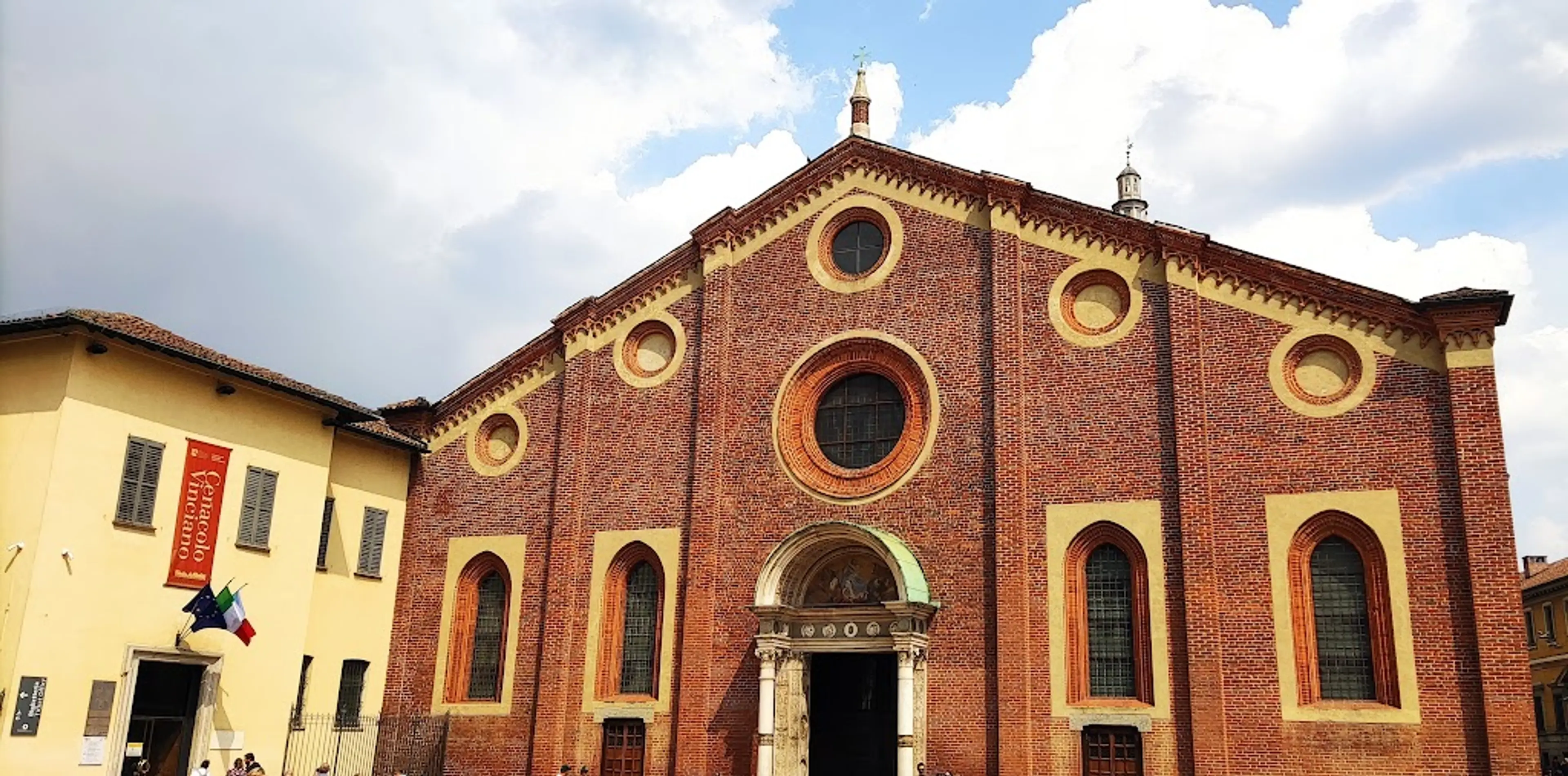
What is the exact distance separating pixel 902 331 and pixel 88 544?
13.5 m

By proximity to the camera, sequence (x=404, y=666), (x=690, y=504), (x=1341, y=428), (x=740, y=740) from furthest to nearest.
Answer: (x=404, y=666) → (x=690, y=504) → (x=740, y=740) → (x=1341, y=428)

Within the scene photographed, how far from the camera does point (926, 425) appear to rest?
2119cm

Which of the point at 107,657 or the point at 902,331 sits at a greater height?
the point at 902,331

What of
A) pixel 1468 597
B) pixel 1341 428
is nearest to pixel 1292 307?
pixel 1341 428

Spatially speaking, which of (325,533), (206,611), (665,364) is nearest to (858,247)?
(665,364)

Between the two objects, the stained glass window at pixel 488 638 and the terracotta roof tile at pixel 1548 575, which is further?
the terracotta roof tile at pixel 1548 575

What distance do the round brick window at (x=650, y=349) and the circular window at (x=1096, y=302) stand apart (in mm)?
7757

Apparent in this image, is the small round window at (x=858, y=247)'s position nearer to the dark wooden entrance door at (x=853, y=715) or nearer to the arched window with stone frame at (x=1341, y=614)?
the dark wooden entrance door at (x=853, y=715)

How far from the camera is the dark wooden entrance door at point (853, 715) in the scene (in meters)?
21.0

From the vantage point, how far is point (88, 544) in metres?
18.5

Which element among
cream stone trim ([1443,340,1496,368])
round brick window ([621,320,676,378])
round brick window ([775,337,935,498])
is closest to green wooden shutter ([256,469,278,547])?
round brick window ([621,320,676,378])

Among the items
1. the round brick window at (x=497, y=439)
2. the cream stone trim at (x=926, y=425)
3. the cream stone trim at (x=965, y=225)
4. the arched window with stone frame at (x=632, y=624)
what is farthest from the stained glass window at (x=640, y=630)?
the cream stone trim at (x=965, y=225)

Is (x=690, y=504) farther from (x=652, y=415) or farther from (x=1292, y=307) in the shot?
(x=1292, y=307)

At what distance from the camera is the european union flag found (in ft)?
64.0
